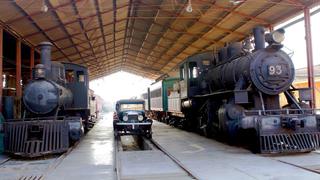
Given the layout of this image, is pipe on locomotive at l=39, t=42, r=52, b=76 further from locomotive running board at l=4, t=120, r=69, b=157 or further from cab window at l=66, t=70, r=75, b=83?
cab window at l=66, t=70, r=75, b=83

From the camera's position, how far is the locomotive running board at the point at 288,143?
Result: 9391mm

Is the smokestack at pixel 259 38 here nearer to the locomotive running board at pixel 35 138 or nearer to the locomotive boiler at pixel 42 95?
the locomotive running board at pixel 35 138

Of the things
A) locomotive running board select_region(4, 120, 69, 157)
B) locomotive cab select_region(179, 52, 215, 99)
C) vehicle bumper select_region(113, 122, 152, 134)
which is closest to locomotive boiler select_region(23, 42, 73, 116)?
locomotive running board select_region(4, 120, 69, 157)

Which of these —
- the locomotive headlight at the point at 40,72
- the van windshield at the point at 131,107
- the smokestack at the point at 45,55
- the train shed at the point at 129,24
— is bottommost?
the van windshield at the point at 131,107

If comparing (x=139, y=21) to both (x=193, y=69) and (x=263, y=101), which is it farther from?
(x=263, y=101)

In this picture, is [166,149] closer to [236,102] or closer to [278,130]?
[236,102]

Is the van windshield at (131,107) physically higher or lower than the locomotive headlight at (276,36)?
lower

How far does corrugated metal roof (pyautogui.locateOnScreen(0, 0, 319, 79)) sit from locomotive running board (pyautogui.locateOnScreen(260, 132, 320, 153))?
813cm

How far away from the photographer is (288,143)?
31.0 feet

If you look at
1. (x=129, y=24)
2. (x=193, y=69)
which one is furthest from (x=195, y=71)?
(x=129, y=24)

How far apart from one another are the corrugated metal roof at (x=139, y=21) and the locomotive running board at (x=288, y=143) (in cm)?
813

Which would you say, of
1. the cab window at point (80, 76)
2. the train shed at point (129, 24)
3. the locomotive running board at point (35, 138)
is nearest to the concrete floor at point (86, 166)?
the locomotive running board at point (35, 138)

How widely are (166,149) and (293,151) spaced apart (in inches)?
149

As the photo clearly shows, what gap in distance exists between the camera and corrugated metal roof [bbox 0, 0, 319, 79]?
54.0 ft
